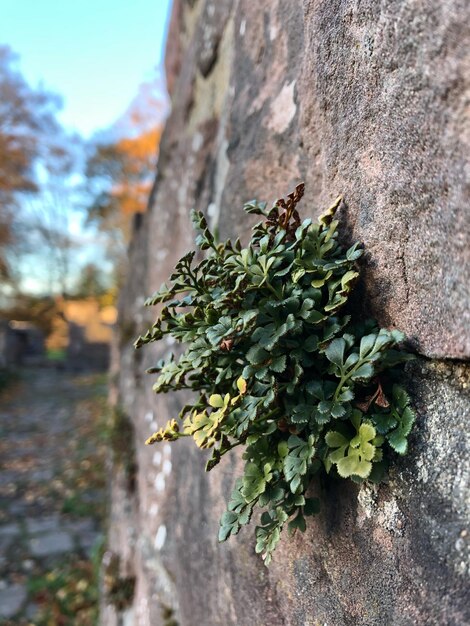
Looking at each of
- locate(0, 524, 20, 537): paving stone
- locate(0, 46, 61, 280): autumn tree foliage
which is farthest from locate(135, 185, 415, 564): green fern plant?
locate(0, 46, 61, 280): autumn tree foliage

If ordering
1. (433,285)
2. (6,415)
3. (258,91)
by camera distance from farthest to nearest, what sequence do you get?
1. (6,415)
2. (258,91)
3. (433,285)

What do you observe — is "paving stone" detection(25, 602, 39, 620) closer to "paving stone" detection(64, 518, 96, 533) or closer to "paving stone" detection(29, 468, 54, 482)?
"paving stone" detection(64, 518, 96, 533)

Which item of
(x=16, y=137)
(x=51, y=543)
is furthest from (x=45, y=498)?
(x=16, y=137)

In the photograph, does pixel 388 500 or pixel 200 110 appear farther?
pixel 200 110

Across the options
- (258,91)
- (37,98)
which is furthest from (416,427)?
(37,98)

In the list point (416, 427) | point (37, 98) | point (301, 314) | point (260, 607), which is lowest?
point (260, 607)

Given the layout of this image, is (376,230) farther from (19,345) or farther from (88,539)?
(19,345)

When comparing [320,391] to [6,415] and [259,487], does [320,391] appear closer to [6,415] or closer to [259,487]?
[259,487]
